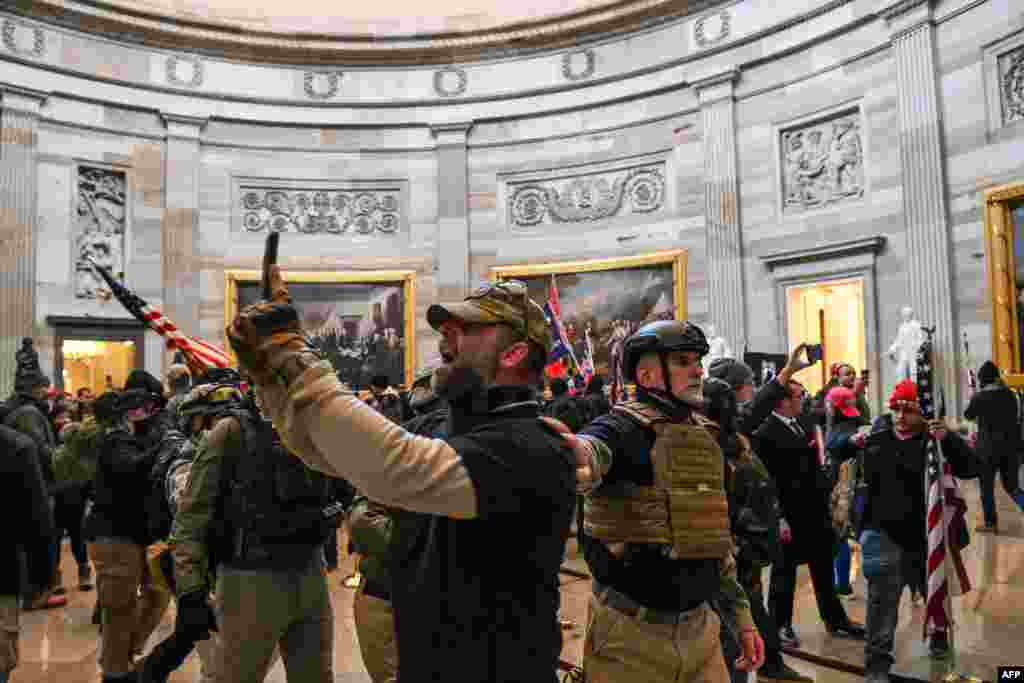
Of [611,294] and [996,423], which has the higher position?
[611,294]

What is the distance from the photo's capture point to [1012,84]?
1217 centimetres

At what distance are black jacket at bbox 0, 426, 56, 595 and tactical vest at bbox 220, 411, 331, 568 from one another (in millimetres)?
1034

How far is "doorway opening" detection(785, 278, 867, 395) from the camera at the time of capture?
50.2 ft

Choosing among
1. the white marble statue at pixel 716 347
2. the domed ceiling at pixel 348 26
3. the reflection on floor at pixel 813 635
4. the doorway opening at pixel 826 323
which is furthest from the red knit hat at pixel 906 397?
the domed ceiling at pixel 348 26

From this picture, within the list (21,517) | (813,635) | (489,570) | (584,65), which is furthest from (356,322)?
(489,570)

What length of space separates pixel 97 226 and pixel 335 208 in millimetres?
5152

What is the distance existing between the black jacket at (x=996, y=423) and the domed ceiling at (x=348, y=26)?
10821 millimetres

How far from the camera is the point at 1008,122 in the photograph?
12219 millimetres

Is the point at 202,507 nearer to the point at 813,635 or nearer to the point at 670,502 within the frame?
the point at 670,502

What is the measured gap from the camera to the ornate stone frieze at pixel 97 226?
17.2 meters

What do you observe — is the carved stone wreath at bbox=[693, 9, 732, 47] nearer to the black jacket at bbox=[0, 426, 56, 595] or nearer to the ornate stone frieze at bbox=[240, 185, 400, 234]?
the ornate stone frieze at bbox=[240, 185, 400, 234]

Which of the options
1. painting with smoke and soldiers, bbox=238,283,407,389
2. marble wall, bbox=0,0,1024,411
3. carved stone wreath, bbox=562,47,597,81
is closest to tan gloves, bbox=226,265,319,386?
marble wall, bbox=0,0,1024,411

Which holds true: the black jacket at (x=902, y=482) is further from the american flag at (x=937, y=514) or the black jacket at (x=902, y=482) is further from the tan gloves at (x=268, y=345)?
the tan gloves at (x=268, y=345)

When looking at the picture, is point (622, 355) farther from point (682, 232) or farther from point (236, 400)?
point (682, 232)
